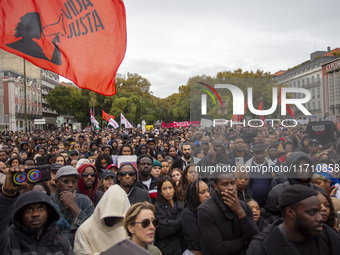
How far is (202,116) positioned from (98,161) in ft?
10.4

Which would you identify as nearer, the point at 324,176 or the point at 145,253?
the point at 145,253

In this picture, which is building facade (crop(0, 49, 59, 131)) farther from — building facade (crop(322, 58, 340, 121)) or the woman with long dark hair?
building facade (crop(322, 58, 340, 121))

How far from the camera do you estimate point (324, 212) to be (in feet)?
9.62

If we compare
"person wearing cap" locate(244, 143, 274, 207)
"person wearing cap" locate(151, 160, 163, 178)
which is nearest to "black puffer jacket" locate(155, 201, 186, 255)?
"person wearing cap" locate(244, 143, 274, 207)

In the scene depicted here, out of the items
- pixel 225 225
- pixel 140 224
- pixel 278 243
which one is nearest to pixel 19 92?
pixel 140 224

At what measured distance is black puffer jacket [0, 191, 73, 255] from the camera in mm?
2410

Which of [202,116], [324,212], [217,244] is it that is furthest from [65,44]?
[324,212]

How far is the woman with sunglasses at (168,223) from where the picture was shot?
4.03 metres

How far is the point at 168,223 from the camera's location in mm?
4039

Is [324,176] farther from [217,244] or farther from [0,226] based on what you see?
[0,226]

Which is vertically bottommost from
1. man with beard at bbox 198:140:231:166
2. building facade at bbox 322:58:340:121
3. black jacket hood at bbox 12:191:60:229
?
black jacket hood at bbox 12:191:60:229

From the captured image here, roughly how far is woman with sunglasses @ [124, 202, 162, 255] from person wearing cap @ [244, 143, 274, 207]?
224 cm

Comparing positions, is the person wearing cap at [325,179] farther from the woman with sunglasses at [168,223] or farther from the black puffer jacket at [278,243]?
the woman with sunglasses at [168,223]

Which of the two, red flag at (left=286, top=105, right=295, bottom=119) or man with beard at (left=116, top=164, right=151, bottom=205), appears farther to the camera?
man with beard at (left=116, top=164, right=151, bottom=205)
